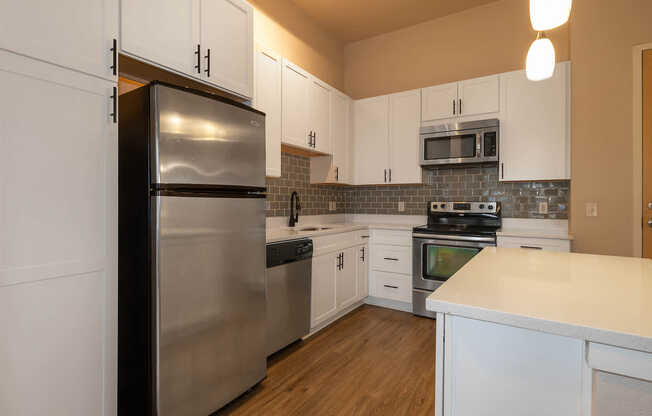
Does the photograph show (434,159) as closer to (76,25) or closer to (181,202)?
(181,202)

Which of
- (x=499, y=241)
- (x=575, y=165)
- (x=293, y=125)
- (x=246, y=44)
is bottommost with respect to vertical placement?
(x=499, y=241)

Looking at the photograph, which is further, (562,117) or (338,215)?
(338,215)

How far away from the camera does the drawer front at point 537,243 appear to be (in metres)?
2.75

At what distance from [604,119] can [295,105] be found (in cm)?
268

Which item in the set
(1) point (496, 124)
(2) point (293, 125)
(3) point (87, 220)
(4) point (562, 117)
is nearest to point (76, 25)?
(3) point (87, 220)

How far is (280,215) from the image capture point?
324 centimetres

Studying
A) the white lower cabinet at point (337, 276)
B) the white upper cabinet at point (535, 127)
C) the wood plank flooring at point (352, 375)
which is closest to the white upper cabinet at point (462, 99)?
the white upper cabinet at point (535, 127)

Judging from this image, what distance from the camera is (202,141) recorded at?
5.37 ft

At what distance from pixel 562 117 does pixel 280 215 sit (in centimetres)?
275

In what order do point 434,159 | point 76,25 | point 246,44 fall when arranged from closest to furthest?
point 76,25 < point 246,44 < point 434,159

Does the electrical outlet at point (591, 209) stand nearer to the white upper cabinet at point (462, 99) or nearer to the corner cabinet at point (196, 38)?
the white upper cabinet at point (462, 99)

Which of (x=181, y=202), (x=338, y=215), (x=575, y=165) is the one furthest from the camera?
(x=338, y=215)

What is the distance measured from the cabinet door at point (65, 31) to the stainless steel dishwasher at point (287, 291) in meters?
1.39

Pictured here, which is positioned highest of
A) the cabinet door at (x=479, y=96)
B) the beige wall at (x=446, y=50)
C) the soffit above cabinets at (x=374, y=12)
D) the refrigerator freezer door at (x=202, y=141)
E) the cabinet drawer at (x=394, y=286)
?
the soffit above cabinets at (x=374, y=12)
